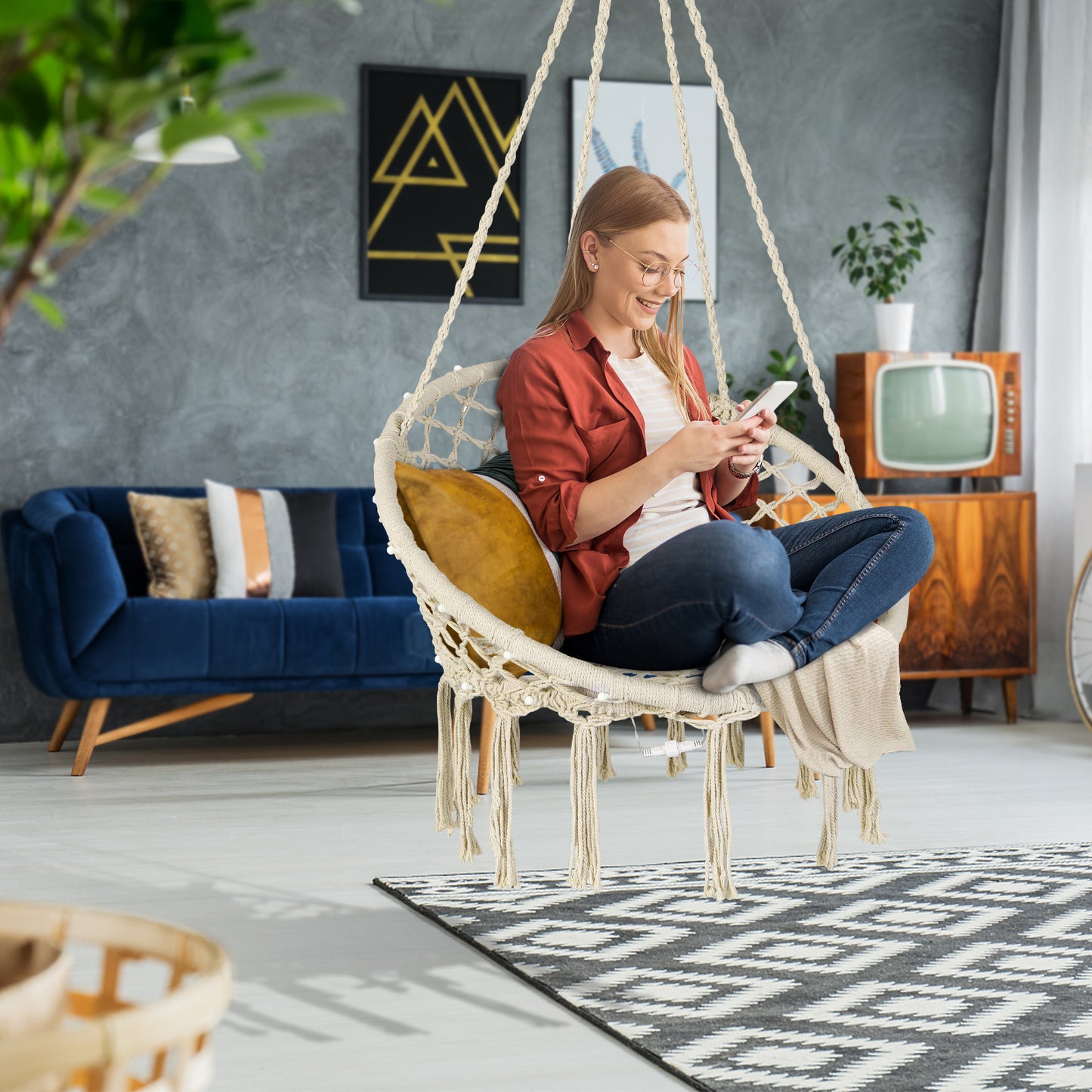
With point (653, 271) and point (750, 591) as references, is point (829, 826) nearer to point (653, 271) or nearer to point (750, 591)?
point (750, 591)

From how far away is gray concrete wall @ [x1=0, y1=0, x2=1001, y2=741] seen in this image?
183 inches

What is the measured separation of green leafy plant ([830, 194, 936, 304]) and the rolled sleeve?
9.51 ft

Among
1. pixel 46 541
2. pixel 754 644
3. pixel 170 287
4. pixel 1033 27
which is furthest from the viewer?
pixel 1033 27

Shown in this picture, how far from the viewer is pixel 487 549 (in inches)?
91.4

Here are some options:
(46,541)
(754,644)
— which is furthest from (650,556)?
(46,541)

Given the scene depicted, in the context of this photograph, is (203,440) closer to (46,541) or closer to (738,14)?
(46,541)

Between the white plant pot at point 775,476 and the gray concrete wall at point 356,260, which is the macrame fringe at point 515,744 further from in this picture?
the gray concrete wall at point 356,260

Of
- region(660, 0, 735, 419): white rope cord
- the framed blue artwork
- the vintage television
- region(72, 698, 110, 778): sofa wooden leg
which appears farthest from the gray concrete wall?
region(660, 0, 735, 419): white rope cord

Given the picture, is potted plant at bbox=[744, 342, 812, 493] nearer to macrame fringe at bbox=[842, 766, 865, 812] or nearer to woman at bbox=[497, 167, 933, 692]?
woman at bbox=[497, 167, 933, 692]

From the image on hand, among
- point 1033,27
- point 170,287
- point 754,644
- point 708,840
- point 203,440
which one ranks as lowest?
point 708,840

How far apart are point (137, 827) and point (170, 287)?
214 cm

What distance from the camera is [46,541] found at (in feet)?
13.0

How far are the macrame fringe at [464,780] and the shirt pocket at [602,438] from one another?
0.44 m

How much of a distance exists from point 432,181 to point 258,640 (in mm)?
1736
